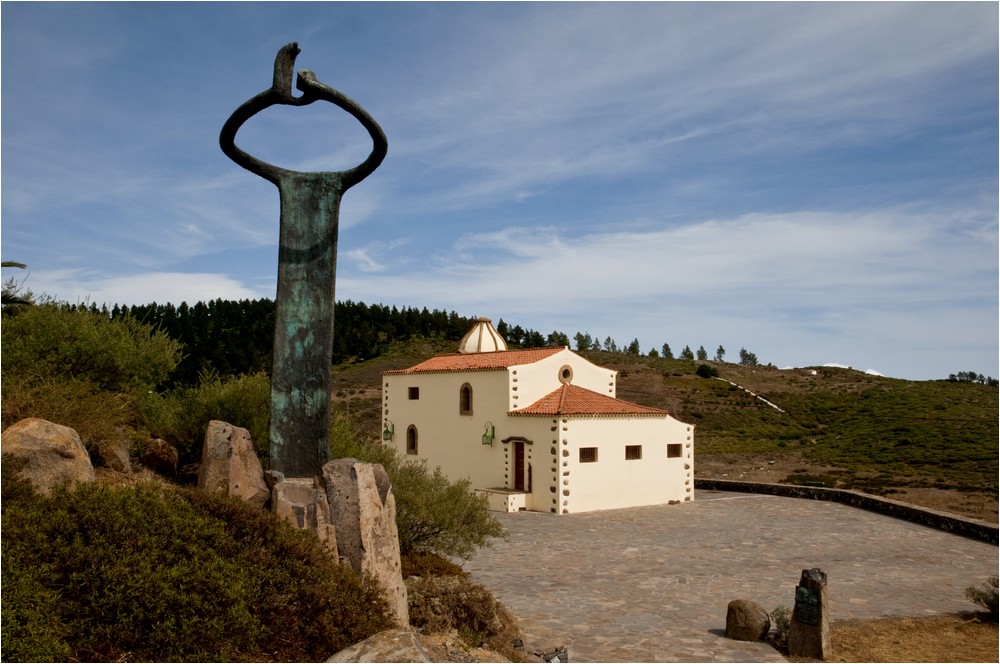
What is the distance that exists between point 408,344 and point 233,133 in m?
58.0

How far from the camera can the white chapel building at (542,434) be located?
76.8 feet

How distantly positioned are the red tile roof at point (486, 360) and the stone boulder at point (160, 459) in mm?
16665

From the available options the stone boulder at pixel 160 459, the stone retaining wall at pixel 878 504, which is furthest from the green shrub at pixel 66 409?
the stone retaining wall at pixel 878 504

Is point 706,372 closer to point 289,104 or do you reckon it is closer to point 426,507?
point 426,507

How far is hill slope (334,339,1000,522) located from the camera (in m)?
34.5

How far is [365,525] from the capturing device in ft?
23.5

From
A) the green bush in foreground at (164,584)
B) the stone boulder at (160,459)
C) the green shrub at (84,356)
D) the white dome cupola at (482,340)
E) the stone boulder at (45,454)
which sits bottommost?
the green bush in foreground at (164,584)

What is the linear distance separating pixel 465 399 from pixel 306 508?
19.8 meters

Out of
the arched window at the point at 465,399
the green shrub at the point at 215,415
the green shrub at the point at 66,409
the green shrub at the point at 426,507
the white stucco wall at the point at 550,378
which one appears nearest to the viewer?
the green shrub at the point at 66,409

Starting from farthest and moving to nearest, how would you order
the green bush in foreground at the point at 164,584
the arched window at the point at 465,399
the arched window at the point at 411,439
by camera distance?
the arched window at the point at 411,439 → the arched window at the point at 465,399 → the green bush in foreground at the point at 164,584

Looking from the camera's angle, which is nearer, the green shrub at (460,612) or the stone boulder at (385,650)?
the stone boulder at (385,650)

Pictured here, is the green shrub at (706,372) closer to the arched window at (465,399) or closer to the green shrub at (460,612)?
the arched window at (465,399)

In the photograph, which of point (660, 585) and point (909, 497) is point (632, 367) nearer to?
point (909, 497)

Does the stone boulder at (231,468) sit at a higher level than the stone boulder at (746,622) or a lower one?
higher
